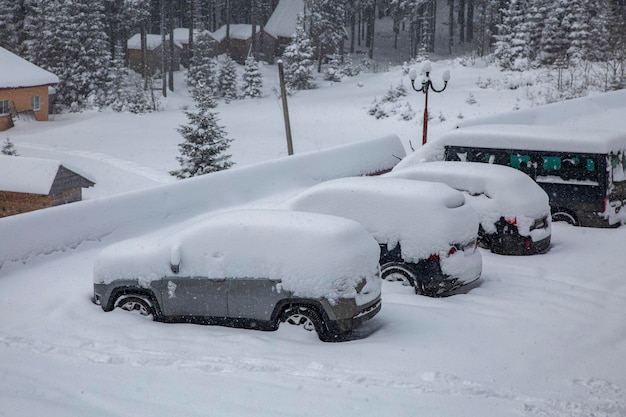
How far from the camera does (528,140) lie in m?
14.7

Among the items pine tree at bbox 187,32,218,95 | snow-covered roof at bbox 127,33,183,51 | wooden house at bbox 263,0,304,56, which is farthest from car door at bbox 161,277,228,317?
wooden house at bbox 263,0,304,56

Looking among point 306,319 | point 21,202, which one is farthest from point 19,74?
point 306,319

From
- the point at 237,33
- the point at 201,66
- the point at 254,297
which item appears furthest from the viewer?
the point at 237,33

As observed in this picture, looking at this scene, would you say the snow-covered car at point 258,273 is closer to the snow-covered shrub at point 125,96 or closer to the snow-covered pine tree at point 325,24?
the snow-covered shrub at point 125,96

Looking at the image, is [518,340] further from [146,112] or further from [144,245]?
[146,112]

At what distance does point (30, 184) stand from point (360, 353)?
689 inches

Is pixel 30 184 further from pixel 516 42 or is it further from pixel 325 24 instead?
pixel 325 24

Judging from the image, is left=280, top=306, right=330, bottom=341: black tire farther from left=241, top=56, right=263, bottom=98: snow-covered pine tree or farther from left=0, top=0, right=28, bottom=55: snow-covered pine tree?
left=0, top=0, right=28, bottom=55: snow-covered pine tree

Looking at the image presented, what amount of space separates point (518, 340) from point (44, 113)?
149 ft

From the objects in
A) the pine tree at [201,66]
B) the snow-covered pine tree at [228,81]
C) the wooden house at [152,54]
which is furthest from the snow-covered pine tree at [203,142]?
the wooden house at [152,54]

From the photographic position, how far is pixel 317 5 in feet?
217

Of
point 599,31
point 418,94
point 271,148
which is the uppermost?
point 599,31

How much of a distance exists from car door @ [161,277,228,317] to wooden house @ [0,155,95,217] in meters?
15.0

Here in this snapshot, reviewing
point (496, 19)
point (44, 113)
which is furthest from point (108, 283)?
point (496, 19)
